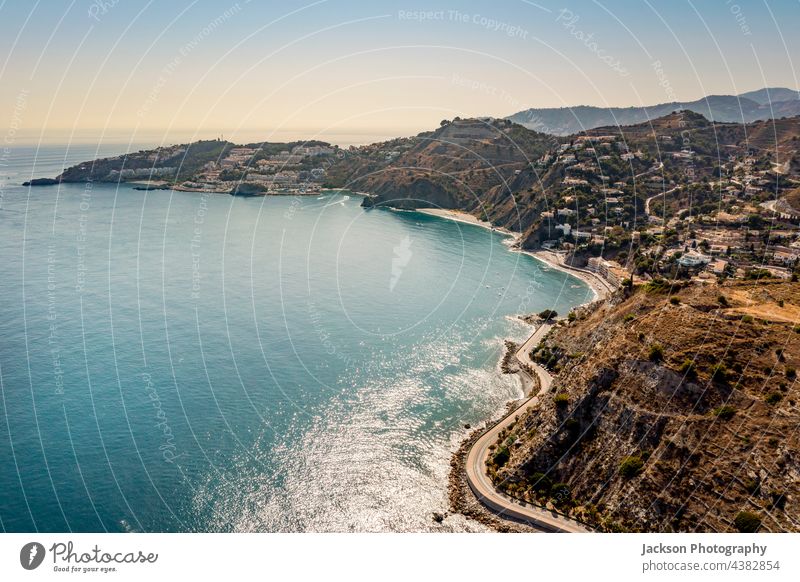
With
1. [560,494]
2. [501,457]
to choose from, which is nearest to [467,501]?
[501,457]

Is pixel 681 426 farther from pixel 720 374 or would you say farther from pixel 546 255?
pixel 546 255

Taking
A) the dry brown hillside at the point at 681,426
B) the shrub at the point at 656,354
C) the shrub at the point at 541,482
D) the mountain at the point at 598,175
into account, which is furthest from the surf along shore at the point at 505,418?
the shrub at the point at 656,354

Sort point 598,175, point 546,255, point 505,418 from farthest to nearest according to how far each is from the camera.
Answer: point 598,175, point 546,255, point 505,418

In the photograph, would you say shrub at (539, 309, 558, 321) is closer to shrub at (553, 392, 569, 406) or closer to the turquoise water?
the turquoise water

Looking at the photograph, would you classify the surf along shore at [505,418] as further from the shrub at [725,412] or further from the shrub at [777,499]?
the shrub at [725,412]

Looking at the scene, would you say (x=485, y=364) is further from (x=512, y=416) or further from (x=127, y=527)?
(x=127, y=527)

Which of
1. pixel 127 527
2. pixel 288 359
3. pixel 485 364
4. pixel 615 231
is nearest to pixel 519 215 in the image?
pixel 615 231
